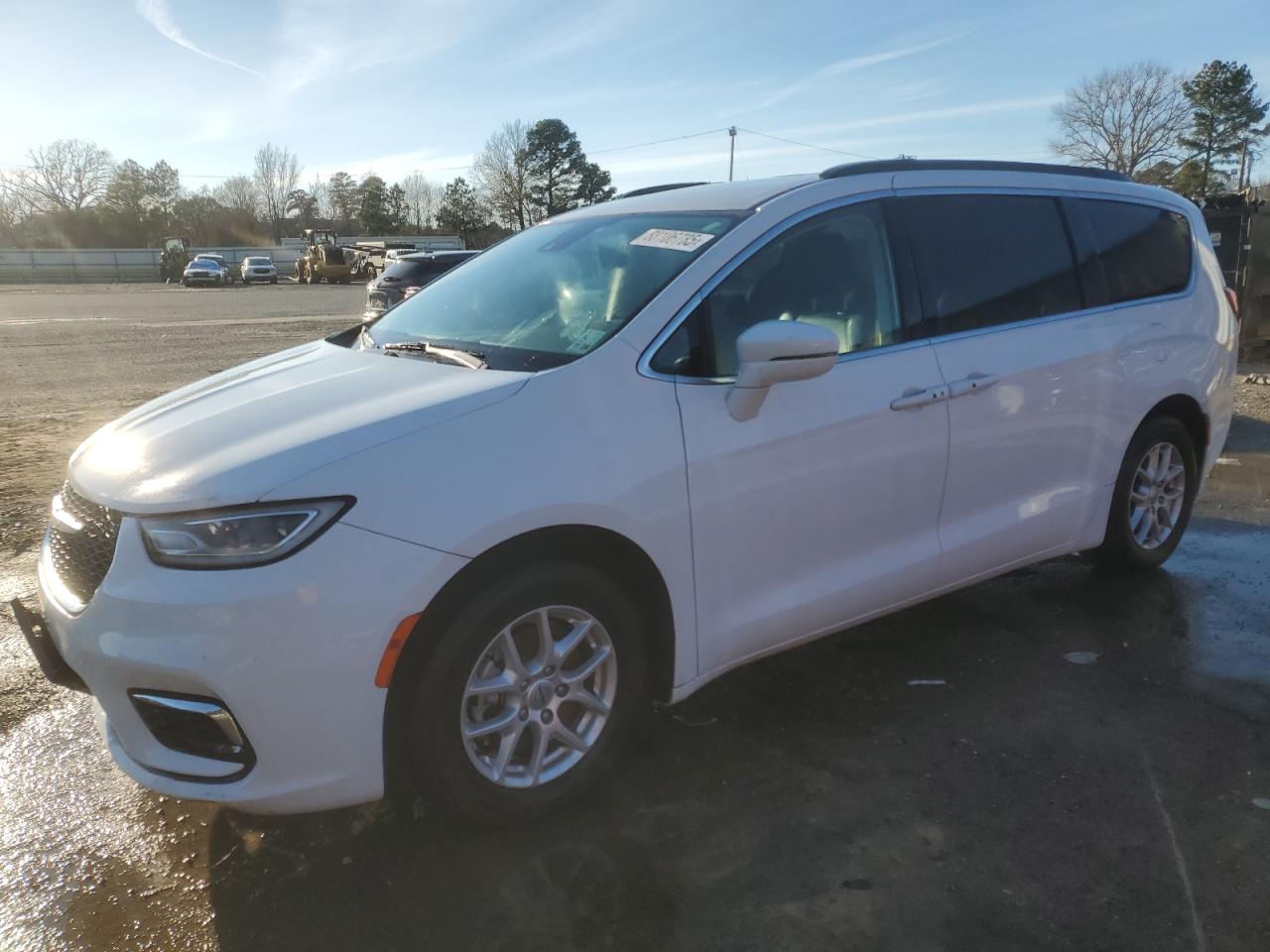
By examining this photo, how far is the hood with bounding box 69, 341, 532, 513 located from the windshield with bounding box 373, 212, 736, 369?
25 cm

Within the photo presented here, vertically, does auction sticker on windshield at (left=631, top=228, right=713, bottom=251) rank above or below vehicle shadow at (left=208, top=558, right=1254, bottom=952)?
above

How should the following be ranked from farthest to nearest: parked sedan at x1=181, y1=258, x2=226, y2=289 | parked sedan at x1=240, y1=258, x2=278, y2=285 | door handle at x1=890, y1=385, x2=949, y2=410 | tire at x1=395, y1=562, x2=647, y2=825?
parked sedan at x1=240, y1=258, x2=278, y2=285
parked sedan at x1=181, y1=258, x2=226, y2=289
door handle at x1=890, y1=385, x2=949, y2=410
tire at x1=395, y1=562, x2=647, y2=825

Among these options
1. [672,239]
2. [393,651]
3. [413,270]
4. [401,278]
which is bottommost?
[393,651]

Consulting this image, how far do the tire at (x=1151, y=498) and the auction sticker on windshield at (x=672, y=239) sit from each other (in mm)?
2297

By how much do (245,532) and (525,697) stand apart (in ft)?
2.85

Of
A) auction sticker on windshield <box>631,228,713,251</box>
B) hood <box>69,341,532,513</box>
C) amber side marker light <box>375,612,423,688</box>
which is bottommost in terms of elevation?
amber side marker light <box>375,612,423,688</box>

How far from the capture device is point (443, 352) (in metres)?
3.22

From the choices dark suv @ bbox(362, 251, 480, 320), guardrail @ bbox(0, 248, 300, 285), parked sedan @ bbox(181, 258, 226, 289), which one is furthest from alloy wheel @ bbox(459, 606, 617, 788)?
guardrail @ bbox(0, 248, 300, 285)

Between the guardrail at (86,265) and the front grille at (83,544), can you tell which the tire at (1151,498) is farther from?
the guardrail at (86,265)

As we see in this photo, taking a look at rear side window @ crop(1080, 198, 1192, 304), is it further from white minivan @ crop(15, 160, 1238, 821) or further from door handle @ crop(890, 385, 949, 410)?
door handle @ crop(890, 385, 949, 410)

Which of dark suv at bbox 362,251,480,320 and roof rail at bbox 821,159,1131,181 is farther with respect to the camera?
dark suv at bbox 362,251,480,320

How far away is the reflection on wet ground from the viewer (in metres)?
2.46

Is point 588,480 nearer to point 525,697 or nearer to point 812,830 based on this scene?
point 525,697

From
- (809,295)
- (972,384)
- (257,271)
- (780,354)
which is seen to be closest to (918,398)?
(972,384)
